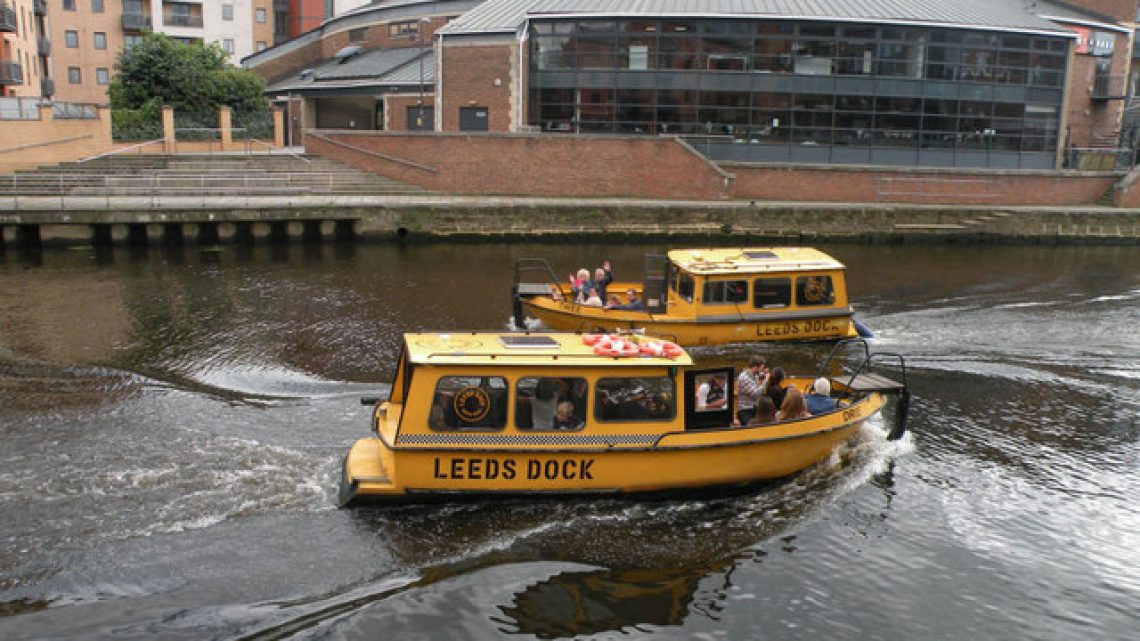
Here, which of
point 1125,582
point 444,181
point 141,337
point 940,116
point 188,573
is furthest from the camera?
point 940,116

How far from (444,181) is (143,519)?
102 feet

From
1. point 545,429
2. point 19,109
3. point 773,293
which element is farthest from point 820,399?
point 19,109

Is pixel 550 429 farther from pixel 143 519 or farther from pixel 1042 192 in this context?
pixel 1042 192

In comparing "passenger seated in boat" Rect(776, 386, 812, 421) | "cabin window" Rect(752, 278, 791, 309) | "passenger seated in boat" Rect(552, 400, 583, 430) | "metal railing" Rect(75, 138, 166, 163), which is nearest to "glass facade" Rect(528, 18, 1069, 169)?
"metal railing" Rect(75, 138, 166, 163)

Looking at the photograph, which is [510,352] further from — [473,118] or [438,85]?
[438,85]

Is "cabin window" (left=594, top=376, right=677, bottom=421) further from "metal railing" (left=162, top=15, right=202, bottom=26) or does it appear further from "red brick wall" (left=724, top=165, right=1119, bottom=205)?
"metal railing" (left=162, top=15, right=202, bottom=26)

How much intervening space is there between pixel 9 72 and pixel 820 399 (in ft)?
162

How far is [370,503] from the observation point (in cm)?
1288

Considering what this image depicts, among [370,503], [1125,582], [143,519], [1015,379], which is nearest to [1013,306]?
[1015,379]

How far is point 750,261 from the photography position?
893 inches

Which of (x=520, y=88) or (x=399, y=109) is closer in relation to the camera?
(x=520, y=88)

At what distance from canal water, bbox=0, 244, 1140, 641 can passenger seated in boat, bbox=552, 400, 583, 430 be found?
1.08 meters

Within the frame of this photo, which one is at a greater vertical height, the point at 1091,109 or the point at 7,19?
the point at 7,19

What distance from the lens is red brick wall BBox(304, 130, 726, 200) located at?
42.1m
